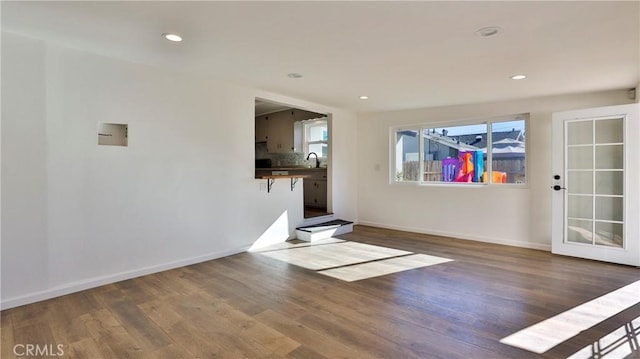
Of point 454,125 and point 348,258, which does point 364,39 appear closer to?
point 348,258

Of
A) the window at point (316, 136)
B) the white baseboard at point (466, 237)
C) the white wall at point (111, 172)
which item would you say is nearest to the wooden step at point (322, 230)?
the white baseboard at point (466, 237)

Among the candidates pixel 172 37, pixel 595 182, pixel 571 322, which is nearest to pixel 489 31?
pixel 571 322

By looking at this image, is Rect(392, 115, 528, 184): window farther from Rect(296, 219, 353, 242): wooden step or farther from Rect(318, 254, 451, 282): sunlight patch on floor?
Rect(318, 254, 451, 282): sunlight patch on floor

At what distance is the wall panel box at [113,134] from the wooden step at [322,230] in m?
2.81

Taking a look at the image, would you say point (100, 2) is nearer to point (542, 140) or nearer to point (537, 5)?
point (537, 5)

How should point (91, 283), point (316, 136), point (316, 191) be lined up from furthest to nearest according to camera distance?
point (316, 136) < point (316, 191) < point (91, 283)

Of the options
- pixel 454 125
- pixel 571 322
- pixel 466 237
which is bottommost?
pixel 571 322

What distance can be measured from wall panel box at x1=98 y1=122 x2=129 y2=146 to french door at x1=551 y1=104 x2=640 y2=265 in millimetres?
5257

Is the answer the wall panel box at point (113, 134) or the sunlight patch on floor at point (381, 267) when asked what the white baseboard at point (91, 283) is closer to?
the wall panel box at point (113, 134)

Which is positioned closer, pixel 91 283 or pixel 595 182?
pixel 91 283

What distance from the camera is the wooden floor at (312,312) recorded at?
2.11 m

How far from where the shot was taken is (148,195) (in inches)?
139

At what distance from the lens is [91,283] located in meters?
3.12

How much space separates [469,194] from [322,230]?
8.16 feet
